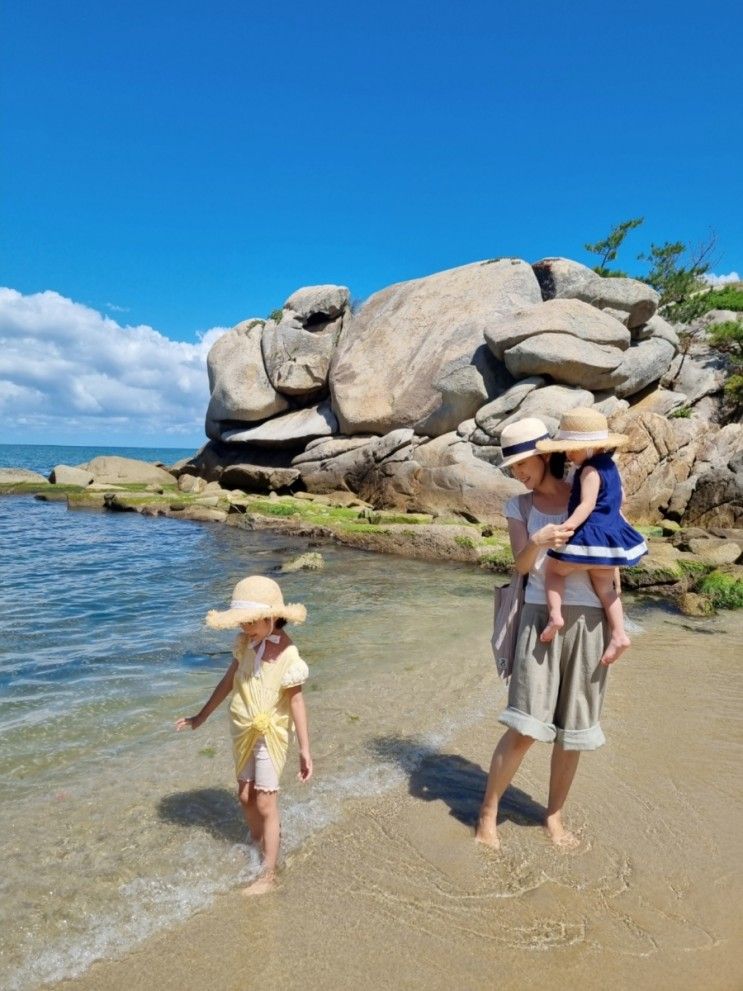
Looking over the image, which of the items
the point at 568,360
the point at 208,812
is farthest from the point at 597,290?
the point at 208,812

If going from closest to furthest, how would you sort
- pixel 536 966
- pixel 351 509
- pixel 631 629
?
pixel 536 966 → pixel 631 629 → pixel 351 509

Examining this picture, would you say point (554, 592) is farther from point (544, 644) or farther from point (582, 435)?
point (582, 435)

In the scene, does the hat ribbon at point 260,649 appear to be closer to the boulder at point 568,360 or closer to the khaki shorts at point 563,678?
the khaki shorts at point 563,678

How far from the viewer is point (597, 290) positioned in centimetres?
2539

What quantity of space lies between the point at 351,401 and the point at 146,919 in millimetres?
24778

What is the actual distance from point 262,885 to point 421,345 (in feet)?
82.0

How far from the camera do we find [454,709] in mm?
6383

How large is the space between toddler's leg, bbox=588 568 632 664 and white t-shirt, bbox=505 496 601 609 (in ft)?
0.12

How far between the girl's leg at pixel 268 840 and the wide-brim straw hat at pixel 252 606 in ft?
3.11

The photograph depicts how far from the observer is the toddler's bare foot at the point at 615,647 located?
3592 mm

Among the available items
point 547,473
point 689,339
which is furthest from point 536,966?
Result: point 689,339

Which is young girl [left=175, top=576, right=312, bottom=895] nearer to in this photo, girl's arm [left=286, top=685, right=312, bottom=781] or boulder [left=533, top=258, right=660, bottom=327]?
girl's arm [left=286, top=685, right=312, bottom=781]

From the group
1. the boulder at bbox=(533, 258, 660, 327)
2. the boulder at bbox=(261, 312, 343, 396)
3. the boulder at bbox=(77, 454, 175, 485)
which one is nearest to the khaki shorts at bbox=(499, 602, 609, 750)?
the boulder at bbox=(533, 258, 660, 327)

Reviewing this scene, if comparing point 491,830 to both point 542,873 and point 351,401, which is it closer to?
point 542,873
